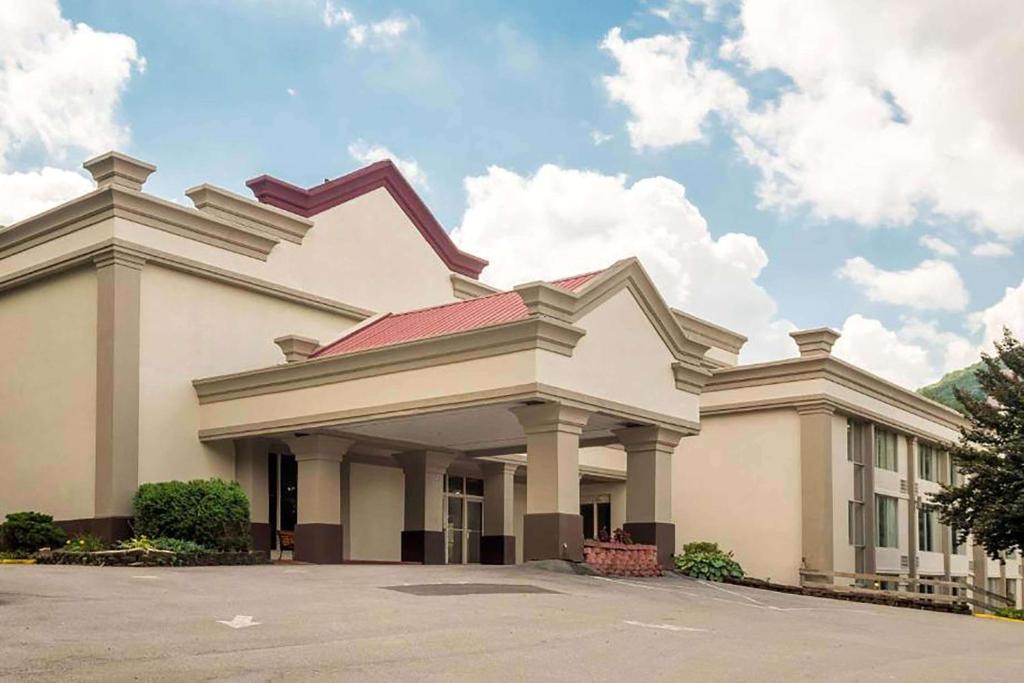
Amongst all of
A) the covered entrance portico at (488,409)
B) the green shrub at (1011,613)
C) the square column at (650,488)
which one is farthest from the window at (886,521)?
the square column at (650,488)

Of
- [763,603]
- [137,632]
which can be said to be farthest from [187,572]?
[763,603]

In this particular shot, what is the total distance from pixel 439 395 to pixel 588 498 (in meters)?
18.5

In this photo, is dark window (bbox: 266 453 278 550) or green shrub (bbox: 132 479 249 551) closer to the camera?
green shrub (bbox: 132 479 249 551)

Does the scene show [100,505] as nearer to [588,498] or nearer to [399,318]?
[399,318]

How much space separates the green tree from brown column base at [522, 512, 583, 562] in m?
13.2

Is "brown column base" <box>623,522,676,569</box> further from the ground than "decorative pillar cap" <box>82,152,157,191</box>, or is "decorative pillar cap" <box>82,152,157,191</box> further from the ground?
"decorative pillar cap" <box>82,152,157,191</box>

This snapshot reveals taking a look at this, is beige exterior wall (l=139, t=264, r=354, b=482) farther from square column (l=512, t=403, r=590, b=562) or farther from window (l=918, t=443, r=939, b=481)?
window (l=918, t=443, r=939, b=481)

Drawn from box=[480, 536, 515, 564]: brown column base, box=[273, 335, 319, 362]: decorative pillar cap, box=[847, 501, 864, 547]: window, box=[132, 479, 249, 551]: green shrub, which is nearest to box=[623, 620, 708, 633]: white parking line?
box=[132, 479, 249, 551]: green shrub

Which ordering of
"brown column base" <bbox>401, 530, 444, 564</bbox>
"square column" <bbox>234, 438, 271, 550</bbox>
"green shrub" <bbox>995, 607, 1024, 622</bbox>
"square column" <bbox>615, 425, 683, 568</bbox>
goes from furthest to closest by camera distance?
1. "brown column base" <bbox>401, 530, 444, 564</bbox>
2. "green shrub" <bbox>995, 607, 1024, 622</bbox>
3. "square column" <bbox>234, 438, 271, 550</bbox>
4. "square column" <bbox>615, 425, 683, 568</bbox>

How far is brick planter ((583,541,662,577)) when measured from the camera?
2492 centimetres

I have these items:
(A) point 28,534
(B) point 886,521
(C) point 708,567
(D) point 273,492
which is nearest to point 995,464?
(B) point 886,521

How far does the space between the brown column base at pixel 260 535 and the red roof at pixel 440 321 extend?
4.21 metres

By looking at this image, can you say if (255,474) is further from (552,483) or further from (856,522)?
(856,522)

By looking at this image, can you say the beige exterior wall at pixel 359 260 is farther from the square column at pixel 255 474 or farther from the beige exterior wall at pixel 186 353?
the square column at pixel 255 474
